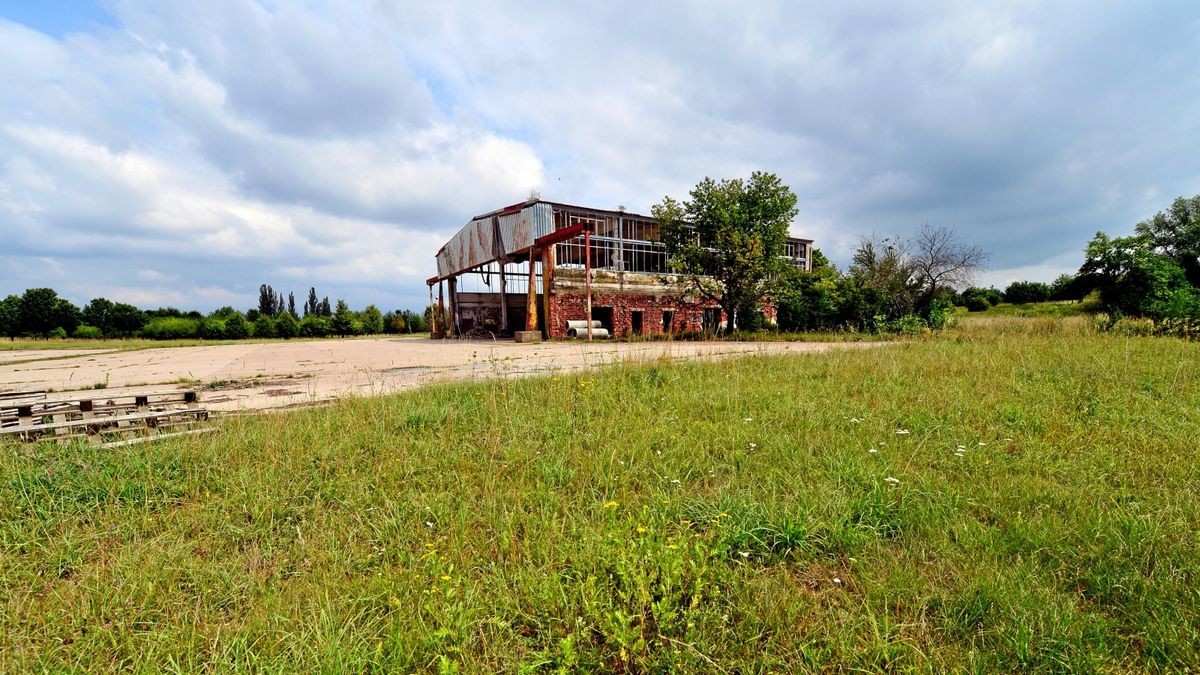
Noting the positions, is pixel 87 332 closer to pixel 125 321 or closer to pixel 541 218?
pixel 125 321

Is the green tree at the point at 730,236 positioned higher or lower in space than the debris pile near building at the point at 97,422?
higher

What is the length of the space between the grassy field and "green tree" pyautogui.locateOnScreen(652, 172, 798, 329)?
16.8m

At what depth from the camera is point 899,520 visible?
2561mm

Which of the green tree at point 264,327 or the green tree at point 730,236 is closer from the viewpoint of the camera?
Answer: the green tree at point 730,236

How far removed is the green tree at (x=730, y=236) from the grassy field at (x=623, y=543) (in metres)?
16.8

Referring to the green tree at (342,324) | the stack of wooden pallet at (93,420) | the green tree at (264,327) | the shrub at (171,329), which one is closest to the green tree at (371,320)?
the green tree at (342,324)

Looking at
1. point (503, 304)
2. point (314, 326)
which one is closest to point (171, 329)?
point (314, 326)

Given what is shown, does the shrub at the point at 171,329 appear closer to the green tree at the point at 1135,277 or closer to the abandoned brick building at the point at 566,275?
the abandoned brick building at the point at 566,275

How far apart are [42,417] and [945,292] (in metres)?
30.3

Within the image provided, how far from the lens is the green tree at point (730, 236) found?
68.2 ft

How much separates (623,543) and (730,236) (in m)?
20.1

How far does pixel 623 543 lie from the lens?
2.24m

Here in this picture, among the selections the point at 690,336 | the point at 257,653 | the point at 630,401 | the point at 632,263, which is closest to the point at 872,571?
the point at 257,653

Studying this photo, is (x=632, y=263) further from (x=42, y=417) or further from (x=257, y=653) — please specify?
(x=257, y=653)
